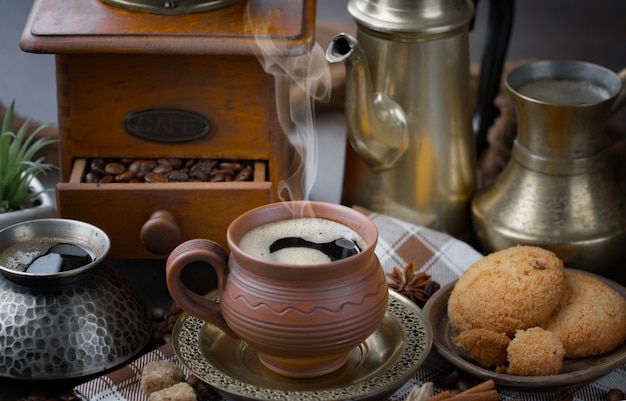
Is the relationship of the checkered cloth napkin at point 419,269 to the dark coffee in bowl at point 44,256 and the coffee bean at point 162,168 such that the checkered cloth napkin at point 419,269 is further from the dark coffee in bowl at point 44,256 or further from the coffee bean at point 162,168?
the coffee bean at point 162,168

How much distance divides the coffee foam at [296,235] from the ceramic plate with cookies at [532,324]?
22 cm

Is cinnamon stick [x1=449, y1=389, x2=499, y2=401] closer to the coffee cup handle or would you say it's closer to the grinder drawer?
the coffee cup handle

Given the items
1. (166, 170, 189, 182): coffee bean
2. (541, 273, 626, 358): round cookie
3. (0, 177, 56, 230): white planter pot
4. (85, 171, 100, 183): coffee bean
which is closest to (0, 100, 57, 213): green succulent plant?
(0, 177, 56, 230): white planter pot

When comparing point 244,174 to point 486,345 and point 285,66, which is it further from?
point 486,345

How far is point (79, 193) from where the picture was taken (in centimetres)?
133

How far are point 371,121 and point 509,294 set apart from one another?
42 cm

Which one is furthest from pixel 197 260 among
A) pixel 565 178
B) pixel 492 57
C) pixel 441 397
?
pixel 492 57

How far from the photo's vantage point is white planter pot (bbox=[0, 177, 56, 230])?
1448 millimetres

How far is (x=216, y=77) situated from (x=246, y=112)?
0.25 ft

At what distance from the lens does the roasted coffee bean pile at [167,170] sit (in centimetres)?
138

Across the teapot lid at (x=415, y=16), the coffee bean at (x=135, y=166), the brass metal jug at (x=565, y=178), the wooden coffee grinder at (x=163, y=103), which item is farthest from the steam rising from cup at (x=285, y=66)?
the brass metal jug at (x=565, y=178)

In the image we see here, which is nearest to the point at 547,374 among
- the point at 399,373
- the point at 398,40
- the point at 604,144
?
the point at 399,373

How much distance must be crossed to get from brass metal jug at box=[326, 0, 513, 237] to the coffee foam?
357 mm

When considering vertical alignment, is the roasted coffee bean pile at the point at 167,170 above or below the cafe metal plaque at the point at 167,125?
below
